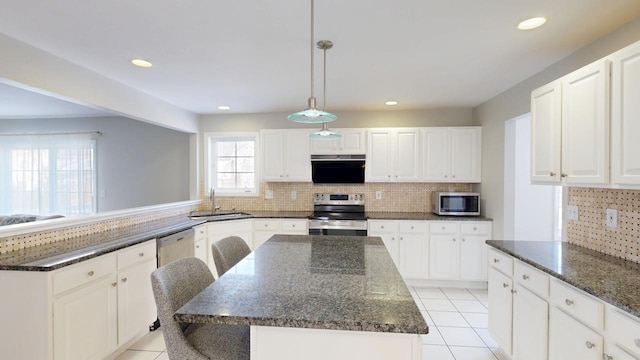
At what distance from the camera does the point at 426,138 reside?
393 centimetres

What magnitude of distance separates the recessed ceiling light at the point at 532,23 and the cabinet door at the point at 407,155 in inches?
83.0

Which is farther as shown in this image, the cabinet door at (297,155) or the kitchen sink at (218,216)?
the cabinet door at (297,155)

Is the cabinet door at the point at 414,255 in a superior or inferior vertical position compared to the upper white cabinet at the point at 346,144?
inferior

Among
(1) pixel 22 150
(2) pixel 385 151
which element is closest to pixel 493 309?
(2) pixel 385 151

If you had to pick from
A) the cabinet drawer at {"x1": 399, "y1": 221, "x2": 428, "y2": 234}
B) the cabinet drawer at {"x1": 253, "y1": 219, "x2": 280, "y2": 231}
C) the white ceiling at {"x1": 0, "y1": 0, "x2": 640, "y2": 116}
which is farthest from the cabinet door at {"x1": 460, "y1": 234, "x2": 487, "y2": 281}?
the cabinet drawer at {"x1": 253, "y1": 219, "x2": 280, "y2": 231}

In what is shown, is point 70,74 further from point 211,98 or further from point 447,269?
point 447,269

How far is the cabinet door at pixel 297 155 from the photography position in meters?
4.08

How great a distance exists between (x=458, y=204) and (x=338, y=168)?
1.68 metres

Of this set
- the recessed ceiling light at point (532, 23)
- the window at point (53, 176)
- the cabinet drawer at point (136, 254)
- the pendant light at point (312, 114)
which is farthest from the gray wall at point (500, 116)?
the window at point (53, 176)

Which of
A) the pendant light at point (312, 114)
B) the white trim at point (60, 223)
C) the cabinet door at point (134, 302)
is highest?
the pendant light at point (312, 114)

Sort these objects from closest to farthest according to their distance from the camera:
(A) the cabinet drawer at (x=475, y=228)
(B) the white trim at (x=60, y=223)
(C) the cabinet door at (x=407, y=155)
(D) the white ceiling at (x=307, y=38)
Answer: (D) the white ceiling at (x=307, y=38), (B) the white trim at (x=60, y=223), (A) the cabinet drawer at (x=475, y=228), (C) the cabinet door at (x=407, y=155)

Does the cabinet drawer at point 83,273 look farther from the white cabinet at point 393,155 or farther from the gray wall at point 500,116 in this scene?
the gray wall at point 500,116

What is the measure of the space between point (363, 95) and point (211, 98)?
1865 millimetres

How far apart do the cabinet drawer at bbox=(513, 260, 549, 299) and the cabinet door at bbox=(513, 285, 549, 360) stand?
1.5 inches
